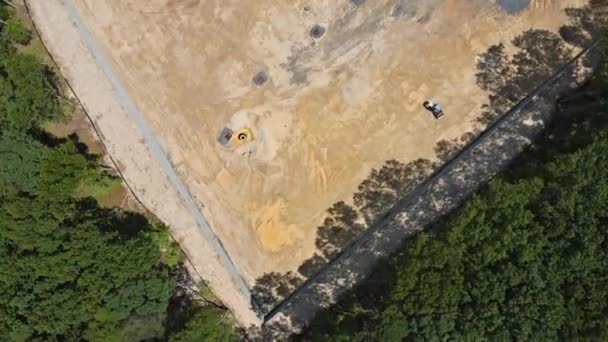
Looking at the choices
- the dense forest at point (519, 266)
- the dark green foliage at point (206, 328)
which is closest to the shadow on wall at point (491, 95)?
the dense forest at point (519, 266)

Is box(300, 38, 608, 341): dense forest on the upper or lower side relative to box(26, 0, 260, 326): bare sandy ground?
lower

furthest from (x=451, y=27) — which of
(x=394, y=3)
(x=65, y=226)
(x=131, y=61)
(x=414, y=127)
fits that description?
(x=65, y=226)

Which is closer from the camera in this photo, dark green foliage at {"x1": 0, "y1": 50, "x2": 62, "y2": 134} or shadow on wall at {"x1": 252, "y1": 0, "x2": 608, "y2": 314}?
dark green foliage at {"x1": 0, "y1": 50, "x2": 62, "y2": 134}

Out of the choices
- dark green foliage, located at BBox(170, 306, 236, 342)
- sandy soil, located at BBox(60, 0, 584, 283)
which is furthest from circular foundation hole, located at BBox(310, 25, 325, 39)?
dark green foliage, located at BBox(170, 306, 236, 342)

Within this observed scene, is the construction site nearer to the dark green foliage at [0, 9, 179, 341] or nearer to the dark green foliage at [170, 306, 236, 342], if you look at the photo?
the dark green foliage at [170, 306, 236, 342]

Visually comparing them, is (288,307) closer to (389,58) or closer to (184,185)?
(184,185)

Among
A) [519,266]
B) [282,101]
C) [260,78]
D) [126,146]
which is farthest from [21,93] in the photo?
[519,266]
